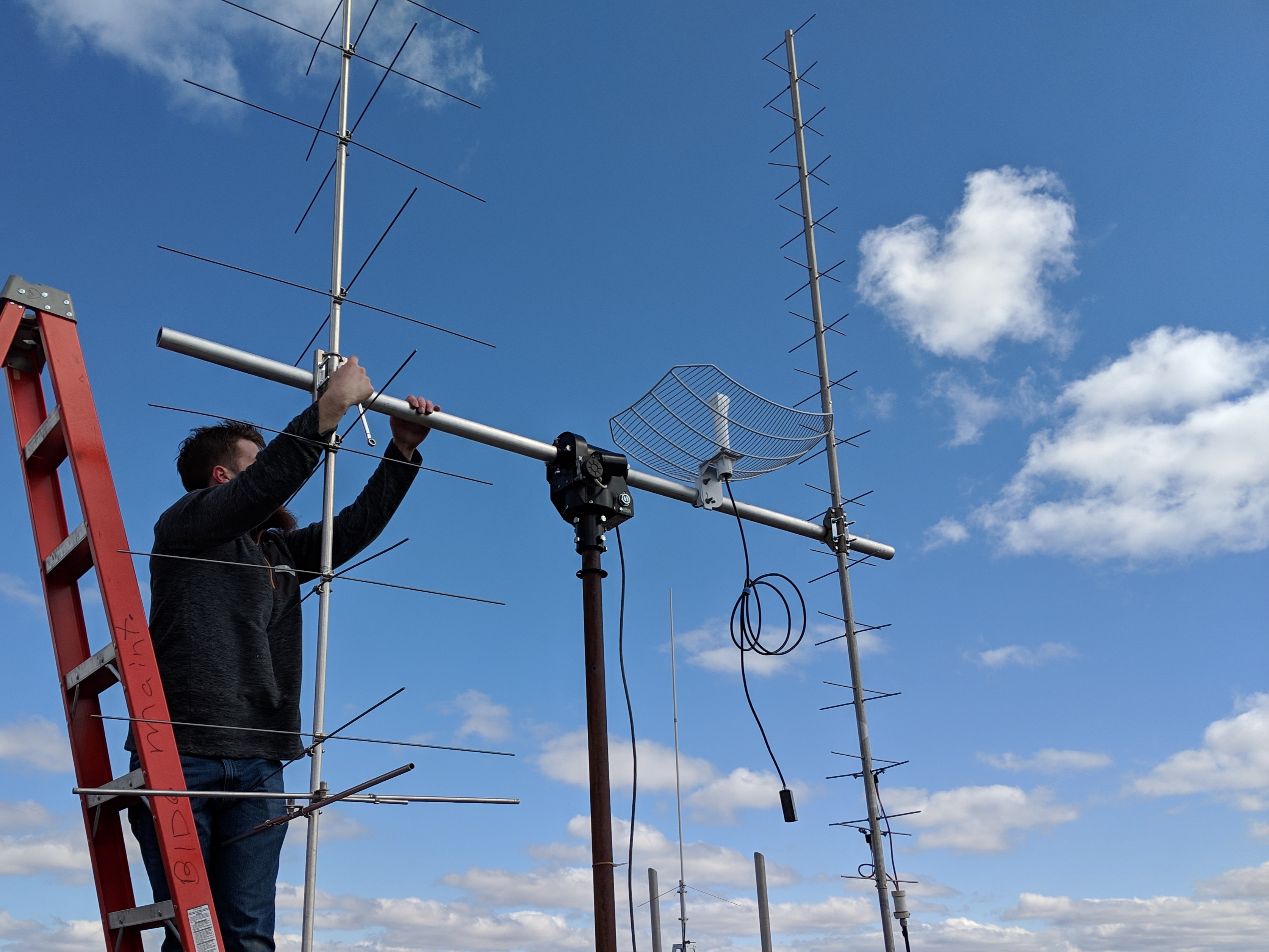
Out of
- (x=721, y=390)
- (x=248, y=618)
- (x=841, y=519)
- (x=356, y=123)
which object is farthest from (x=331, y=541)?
(x=841, y=519)

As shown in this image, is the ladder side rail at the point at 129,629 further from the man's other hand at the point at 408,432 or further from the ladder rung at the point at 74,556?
the man's other hand at the point at 408,432

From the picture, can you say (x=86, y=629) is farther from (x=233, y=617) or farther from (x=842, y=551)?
(x=842, y=551)

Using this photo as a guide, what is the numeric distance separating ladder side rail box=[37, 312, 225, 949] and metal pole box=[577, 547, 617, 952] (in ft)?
3.74

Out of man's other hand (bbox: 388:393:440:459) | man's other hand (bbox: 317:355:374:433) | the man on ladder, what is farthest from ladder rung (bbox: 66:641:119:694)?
man's other hand (bbox: 388:393:440:459)

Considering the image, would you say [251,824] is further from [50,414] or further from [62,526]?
[50,414]

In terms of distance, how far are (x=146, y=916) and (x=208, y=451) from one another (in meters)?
1.56

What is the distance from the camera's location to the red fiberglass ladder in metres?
2.83

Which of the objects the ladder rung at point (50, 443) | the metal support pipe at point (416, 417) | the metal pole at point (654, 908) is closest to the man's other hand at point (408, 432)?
the metal support pipe at point (416, 417)

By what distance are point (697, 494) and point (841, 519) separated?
2.02 metres

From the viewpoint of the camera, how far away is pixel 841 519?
6711mm

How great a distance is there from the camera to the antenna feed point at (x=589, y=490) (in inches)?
155

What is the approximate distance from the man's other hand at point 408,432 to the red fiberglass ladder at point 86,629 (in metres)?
1.06

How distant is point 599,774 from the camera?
11.2ft

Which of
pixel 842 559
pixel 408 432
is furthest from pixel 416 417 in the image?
pixel 842 559
